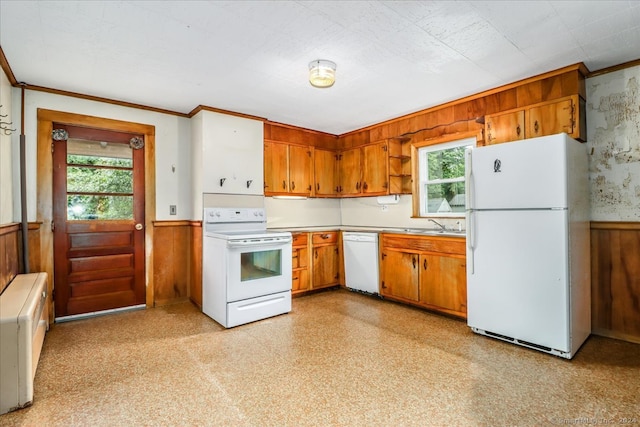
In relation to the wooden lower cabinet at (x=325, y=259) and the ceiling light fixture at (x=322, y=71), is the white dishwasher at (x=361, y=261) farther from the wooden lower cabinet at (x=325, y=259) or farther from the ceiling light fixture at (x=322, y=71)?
the ceiling light fixture at (x=322, y=71)

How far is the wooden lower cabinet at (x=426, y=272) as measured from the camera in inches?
133

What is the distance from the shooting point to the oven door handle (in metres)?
3.28

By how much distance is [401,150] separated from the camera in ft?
15.1

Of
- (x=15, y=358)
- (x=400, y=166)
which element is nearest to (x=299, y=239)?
(x=400, y=166)

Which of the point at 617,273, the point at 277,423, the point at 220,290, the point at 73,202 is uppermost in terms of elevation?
the point at 73,202

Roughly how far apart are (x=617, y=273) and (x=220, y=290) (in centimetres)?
367

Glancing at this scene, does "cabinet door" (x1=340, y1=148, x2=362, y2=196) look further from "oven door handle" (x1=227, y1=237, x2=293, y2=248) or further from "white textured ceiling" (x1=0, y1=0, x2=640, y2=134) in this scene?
"oven door handle" (x1=227, y1=237, x2=293, y2=248)

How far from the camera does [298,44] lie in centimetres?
240

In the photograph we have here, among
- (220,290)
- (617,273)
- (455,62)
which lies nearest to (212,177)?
(220,290)

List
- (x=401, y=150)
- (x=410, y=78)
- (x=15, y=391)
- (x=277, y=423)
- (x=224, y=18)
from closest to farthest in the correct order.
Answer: (x=277, y=423)
(x=15, y=391)
(x=224, y=18)
(x=410, y=78)
(x=401, y=150)

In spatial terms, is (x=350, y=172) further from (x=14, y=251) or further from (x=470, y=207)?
(x=14, y=251)

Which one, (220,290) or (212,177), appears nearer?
(220,290)

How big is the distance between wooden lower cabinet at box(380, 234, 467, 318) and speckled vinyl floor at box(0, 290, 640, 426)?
0.31 meters

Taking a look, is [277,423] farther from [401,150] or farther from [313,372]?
[401,150]
